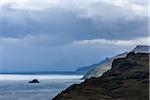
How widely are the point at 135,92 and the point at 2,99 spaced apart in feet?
164

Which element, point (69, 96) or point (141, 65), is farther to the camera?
point (141, 65)

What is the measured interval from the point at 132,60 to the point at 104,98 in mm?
52416

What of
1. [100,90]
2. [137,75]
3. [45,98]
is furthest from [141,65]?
[100,90]

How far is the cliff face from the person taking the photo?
73.5m

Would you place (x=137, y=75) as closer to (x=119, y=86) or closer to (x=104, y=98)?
(x=119, y=86)

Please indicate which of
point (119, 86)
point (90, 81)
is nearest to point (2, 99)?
point (90, 81)

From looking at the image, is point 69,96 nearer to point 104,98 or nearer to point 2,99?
point 104,98

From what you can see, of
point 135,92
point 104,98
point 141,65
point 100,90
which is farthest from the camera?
point 141,65

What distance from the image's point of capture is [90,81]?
3730 inches

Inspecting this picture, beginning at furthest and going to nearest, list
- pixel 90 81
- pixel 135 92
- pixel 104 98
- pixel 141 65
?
1. pixel 141 65
2. pixel 90 81
3. pixel 135 92
4. pixel 104 98

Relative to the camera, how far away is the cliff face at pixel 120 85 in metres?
73.5

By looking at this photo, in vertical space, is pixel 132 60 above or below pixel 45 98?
above

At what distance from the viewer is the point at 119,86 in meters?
87.1

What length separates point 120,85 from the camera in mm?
87938
